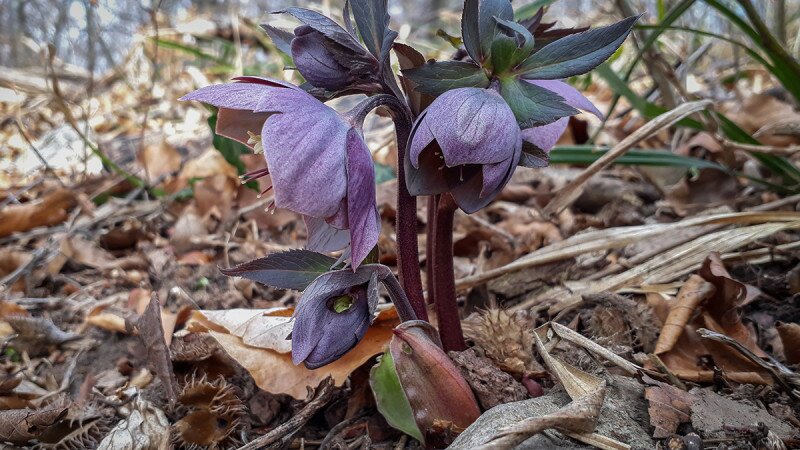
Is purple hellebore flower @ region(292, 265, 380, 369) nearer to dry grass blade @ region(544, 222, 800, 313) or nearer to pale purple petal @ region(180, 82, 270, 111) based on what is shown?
pale purple petal @ region(180, 82, 270, 111)

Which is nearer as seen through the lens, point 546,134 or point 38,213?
point 546,134

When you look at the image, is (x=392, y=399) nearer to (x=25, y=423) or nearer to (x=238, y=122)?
(x=238, y=122)

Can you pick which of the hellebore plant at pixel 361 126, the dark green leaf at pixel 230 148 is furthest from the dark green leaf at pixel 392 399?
the dark green leaf at pixel 230 148

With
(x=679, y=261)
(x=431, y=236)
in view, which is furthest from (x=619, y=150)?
(x=431, y=236)

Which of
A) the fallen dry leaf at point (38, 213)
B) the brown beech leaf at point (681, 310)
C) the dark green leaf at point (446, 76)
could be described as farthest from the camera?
the fallen dry leaf at point (38, 213)

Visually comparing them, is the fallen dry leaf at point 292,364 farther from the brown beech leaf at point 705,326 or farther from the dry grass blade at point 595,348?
the brown beech leaf at point 705,326

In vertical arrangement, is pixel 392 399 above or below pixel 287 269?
below
